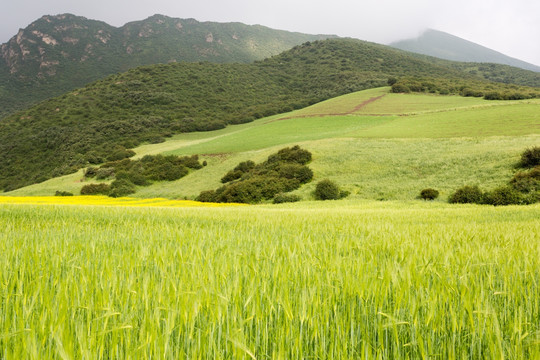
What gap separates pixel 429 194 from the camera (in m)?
28.8

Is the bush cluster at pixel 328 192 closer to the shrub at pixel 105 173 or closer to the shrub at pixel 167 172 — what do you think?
the shrub at pixel 167 172

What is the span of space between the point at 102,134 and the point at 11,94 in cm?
12129

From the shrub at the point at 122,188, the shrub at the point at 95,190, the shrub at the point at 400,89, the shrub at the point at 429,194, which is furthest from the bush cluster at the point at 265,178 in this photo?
the shrub at the point at 400,89

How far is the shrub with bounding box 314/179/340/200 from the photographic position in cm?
3275

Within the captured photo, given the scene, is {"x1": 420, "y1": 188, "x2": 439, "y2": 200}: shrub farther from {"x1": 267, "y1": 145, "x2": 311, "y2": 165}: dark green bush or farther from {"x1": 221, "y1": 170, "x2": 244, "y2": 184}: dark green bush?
{"x1": 221, "y1": 170, "x2": 244, "y2": 184}: dark green bush

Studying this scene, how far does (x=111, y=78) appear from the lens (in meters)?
123

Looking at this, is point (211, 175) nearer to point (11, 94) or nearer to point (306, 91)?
point (306, 91)

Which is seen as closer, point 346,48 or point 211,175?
point 211,175

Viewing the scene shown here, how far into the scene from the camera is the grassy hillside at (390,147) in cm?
3331

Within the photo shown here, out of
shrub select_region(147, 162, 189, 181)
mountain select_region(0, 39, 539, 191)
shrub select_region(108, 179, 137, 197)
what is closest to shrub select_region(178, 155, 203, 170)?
shrub select_region(147, 162, 189, 181)

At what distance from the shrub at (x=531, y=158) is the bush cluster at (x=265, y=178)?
20.3 meters

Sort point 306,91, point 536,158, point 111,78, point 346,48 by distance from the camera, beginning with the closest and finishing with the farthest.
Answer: point 536,158 → point 111,78 → point 306,91 → point 346,48

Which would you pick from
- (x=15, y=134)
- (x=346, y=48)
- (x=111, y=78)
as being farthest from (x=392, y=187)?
(x=346, y=48)

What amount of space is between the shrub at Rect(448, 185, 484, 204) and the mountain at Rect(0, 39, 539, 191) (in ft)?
196
